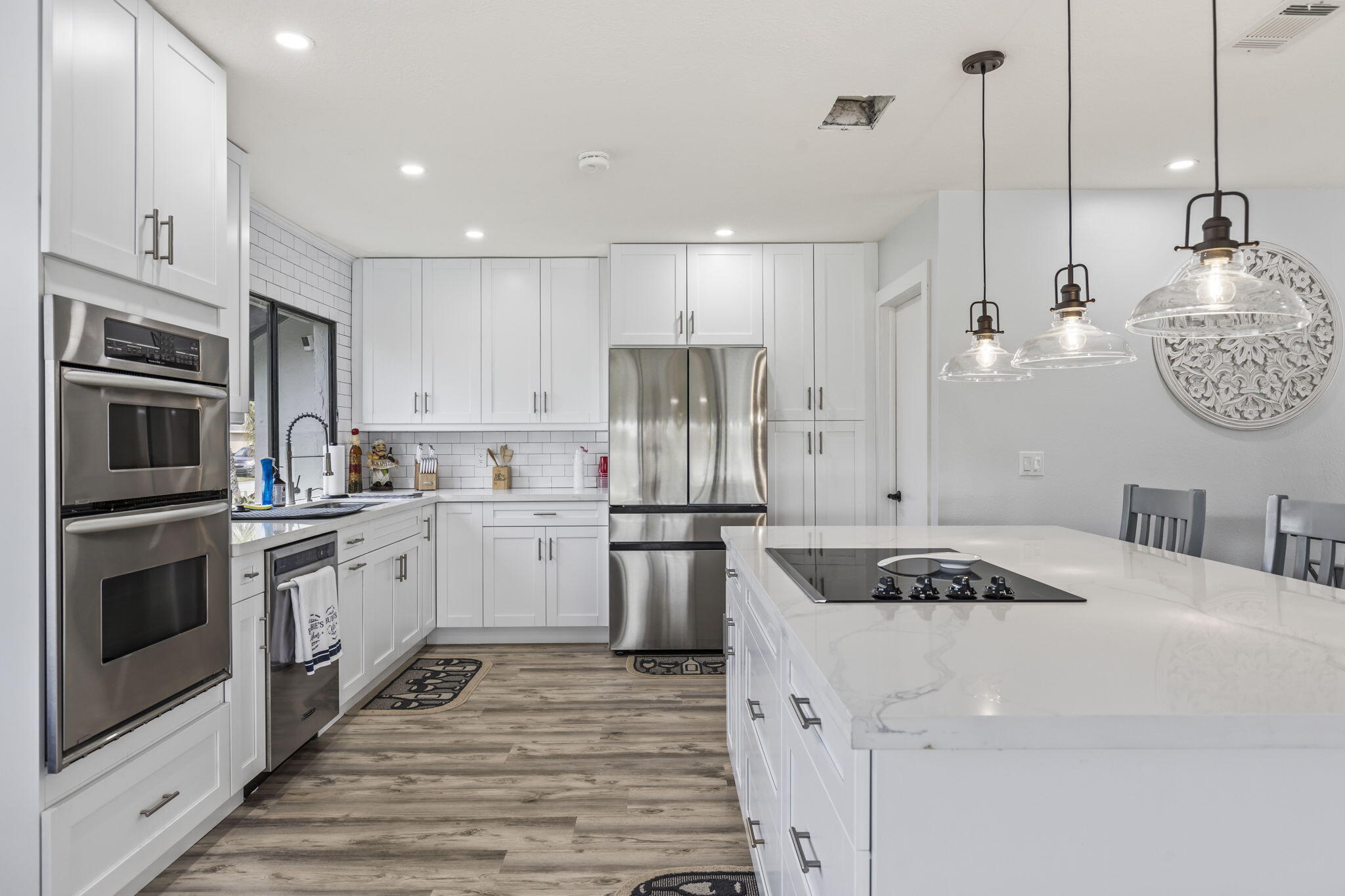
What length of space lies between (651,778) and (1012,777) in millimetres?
1963

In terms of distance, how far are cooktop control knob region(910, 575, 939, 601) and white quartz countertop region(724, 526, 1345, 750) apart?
0.20 feet

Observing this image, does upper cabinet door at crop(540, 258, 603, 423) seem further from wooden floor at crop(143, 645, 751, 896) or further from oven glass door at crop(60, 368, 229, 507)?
oven glass door at crop(60, 368, 229, 507)

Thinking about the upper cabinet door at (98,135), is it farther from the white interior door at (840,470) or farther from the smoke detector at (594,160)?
the white interior door at (840,470)

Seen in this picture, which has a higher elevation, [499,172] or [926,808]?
[499,172]

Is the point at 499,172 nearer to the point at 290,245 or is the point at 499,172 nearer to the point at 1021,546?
the point at 290,245

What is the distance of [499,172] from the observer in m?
3.11

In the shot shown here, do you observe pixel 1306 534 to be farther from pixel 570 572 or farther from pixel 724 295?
pixel 570 572

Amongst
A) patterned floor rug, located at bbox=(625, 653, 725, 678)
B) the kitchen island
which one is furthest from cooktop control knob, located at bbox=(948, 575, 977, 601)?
patterned floor rug, located at bbox=(625, 653, 725, 678)

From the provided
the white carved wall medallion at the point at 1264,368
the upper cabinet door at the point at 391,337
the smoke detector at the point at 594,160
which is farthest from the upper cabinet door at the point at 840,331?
the upper cabinet door at the point at 391,337

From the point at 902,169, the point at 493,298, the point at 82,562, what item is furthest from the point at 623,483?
the point at 82,562

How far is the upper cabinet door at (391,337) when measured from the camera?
4566 millimetres

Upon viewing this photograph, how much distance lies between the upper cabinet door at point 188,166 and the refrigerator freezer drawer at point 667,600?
2.53 m

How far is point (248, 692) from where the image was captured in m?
2.36

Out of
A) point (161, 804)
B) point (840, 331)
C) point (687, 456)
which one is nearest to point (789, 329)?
point (840, 331)
